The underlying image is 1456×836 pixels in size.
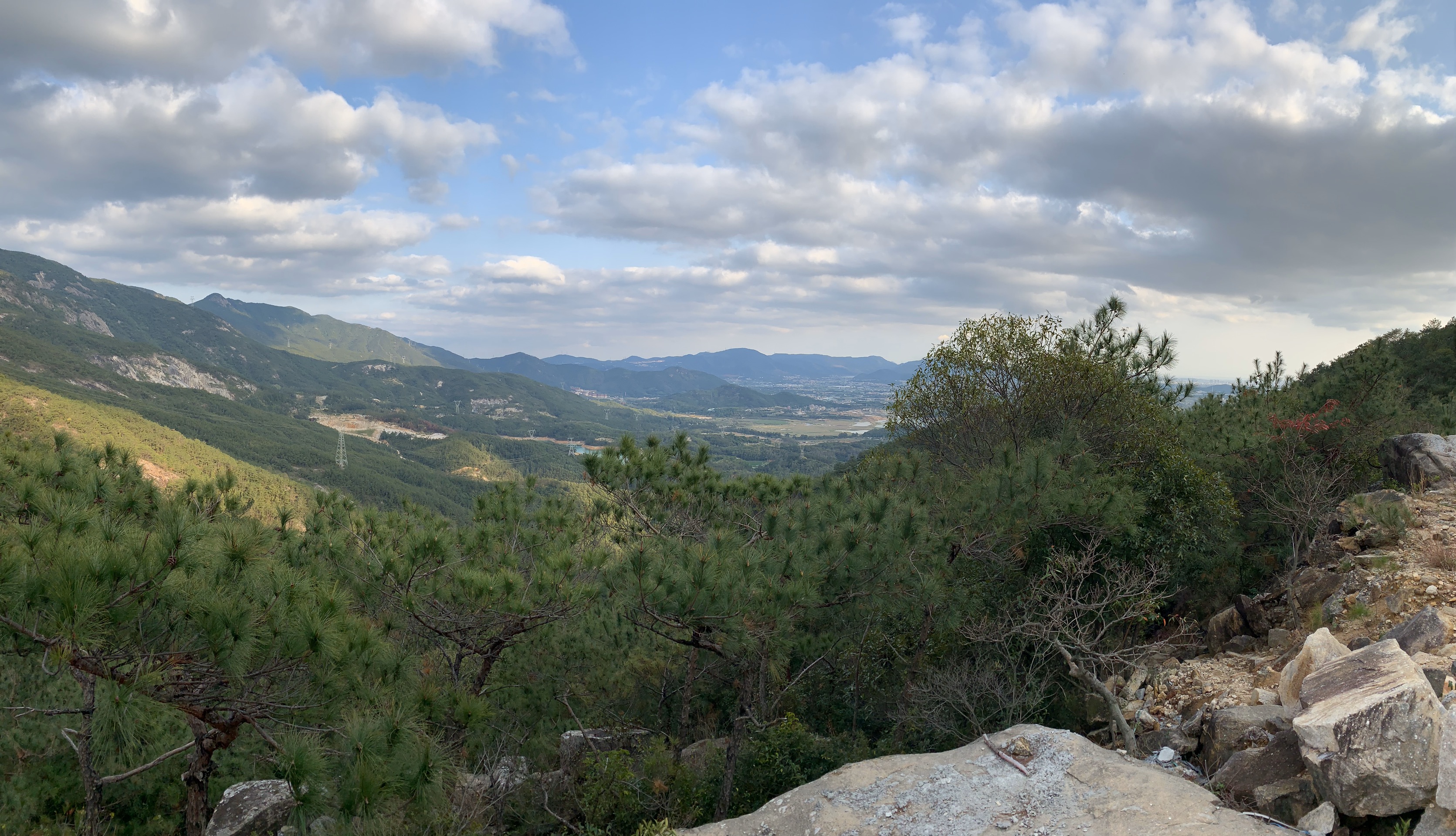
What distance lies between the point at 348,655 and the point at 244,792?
15.8ft

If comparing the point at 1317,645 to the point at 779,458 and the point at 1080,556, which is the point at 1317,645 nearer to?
the point at 1080,556

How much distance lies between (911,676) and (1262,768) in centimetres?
604

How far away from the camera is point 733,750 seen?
913 cm

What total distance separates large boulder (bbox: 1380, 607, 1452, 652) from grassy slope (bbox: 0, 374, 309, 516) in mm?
100881

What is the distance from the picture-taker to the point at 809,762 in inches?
387

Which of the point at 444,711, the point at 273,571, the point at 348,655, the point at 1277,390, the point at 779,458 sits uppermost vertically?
the point at 1277,390

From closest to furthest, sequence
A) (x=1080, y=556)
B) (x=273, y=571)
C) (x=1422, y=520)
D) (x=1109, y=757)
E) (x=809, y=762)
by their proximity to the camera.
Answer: (x=273, y=571)
(x=1109, y=757)
(x=809, y=762)
(x=1422, y=520)
(x=1080, y=556)

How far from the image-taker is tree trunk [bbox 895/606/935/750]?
10719 millimetres

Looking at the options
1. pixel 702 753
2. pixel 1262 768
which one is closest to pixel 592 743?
pixel 702 753

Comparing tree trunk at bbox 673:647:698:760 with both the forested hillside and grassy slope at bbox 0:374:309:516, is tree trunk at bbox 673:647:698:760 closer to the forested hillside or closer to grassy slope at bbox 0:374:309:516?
the forested hillside

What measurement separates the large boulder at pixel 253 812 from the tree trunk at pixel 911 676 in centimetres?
892

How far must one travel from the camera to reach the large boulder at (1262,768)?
6.39 meters

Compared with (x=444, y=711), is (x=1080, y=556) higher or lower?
higher

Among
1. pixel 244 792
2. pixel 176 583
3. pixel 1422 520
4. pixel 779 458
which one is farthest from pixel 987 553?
pixel 779 458
